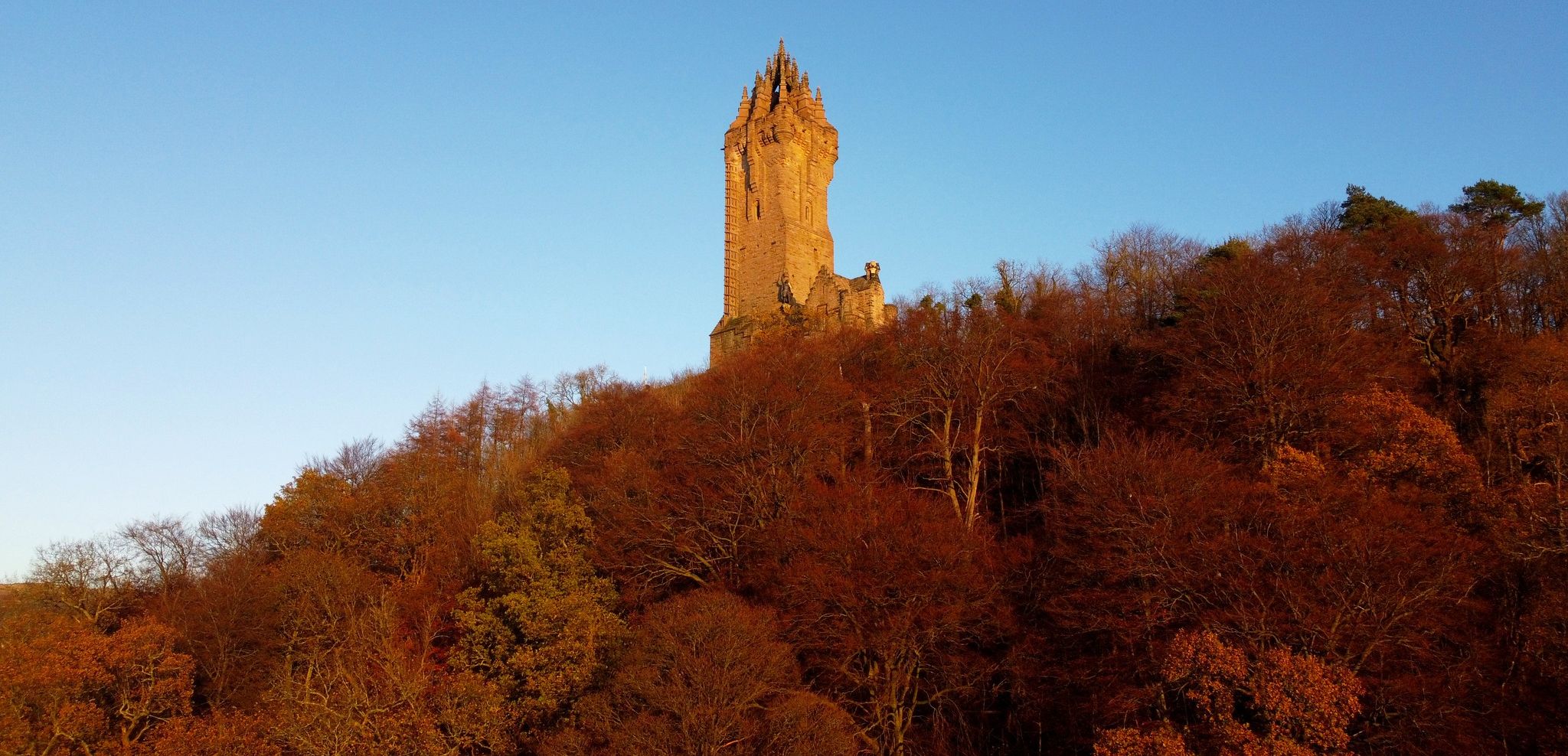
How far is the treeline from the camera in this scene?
1706 centimetres

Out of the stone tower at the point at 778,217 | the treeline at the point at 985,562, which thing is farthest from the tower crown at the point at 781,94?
the treeline at the point at 985,562

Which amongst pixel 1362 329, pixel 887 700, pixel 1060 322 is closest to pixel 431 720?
pixel 887 700

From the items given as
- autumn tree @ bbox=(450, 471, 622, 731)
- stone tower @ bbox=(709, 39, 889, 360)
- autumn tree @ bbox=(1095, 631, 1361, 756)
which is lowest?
autumn tree @ bbox=(1095, 631, 1361, 756)

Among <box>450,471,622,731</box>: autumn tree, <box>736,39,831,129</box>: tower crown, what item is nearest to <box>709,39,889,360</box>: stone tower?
<box>736,39,831,129</box>: tower crown

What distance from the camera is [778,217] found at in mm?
53812

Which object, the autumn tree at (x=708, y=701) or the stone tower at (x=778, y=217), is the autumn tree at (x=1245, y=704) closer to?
the autumn tree at (x=708, y=701)

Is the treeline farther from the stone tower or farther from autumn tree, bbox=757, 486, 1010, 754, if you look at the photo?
the stone tower

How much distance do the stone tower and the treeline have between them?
15.5 meters

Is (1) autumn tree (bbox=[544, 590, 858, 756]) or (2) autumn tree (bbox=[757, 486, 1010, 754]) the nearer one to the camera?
(1) autumn tree (bbox=[544, 590, 858, 756])

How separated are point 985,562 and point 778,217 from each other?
1322 inches

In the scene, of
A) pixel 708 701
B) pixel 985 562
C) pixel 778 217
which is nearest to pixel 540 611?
pixel 708 701

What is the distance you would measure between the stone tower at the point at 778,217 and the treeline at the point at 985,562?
15531mm

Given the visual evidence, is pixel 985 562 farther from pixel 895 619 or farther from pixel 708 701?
pixel 708 701

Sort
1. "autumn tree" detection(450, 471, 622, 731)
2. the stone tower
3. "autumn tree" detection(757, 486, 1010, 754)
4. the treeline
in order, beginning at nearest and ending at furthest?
the treeline, "autumn tree" detection(757, 486, 1010, 754), "autumn tree" detection(450, 471, 622, 731), the stone tower
